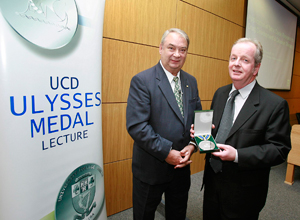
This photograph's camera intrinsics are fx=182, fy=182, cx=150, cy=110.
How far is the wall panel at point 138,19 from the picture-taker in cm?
207

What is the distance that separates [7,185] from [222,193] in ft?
4.38

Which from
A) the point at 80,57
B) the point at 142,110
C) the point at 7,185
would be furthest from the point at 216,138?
the point at 7,185

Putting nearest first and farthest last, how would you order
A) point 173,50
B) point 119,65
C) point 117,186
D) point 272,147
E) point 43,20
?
1. point 43,20
2. point 272,147
3. point 173,50
4. point 119,65
5. point 117,186

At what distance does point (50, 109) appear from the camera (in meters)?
1.12

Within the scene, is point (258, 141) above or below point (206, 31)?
below

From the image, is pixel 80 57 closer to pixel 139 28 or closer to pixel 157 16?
pixel 139 28

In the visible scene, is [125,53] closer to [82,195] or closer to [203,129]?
[203,129]

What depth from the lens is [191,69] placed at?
3.00m

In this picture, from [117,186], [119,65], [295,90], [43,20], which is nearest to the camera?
[43,20]

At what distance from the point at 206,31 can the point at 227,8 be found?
745mm

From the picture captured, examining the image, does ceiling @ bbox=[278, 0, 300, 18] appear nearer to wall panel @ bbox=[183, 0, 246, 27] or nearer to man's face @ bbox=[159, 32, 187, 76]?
wall panel @ bbox=[183, 0, 246, 27]

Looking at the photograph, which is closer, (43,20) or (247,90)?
(43,20)

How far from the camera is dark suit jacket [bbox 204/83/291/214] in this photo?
3.77 feet

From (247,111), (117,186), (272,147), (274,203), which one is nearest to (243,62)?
(247,111)
